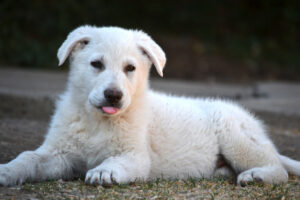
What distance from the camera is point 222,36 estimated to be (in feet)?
55.7

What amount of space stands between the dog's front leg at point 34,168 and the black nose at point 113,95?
0.74 m

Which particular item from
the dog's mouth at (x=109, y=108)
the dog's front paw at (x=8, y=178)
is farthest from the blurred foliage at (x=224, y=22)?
the dog's front paw at (x=8, y=178)

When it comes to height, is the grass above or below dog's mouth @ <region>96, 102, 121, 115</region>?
below

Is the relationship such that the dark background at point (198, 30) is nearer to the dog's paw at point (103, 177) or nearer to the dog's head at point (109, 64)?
the dog's head at point (109, 64)

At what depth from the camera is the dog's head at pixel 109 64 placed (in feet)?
13.7

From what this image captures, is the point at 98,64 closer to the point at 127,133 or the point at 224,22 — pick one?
the point at 127,133

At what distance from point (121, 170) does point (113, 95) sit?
630 mm

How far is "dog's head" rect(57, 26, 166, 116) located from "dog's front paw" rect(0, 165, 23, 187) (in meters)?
0.88

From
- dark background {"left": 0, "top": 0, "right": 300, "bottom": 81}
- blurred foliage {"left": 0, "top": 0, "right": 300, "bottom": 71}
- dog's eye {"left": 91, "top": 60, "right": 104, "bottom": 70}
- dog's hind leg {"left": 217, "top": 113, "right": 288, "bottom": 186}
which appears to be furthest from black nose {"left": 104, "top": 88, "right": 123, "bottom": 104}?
blurred foliage {"left": 0, "top": 0, "right": 300, "bottom": 71}

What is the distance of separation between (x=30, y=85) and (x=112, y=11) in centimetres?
621

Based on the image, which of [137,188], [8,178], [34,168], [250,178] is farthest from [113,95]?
[250,178]

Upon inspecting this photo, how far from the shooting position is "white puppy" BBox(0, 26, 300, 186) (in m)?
4.20

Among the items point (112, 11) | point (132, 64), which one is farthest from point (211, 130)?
point (112, 11)

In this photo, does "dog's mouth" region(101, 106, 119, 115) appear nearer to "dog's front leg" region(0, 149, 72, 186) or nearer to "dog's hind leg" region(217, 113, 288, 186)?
"dog's front leg" region(0, 149, 72, 186)
